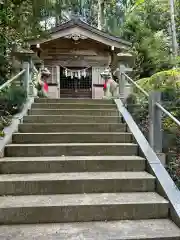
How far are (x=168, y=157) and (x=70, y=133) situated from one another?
162 centimetres

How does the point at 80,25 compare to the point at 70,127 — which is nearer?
the point at 70,127

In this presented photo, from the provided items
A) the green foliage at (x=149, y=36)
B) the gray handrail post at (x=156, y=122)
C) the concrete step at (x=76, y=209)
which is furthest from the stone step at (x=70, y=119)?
the green foliage at (x=149, y=36)

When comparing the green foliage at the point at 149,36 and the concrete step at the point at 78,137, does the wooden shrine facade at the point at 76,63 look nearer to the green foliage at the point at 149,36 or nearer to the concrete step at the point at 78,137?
the green foliage at the point at 149,36

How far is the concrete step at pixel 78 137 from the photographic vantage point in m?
4.55

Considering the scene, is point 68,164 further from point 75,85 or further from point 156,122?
point 75,85

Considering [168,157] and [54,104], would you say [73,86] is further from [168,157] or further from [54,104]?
[168,157]

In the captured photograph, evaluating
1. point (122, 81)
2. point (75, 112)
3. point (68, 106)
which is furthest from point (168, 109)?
point (68, 106)

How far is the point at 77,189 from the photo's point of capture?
3.33 meters

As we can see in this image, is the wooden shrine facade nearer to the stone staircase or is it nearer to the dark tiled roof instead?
the dark tiled roof

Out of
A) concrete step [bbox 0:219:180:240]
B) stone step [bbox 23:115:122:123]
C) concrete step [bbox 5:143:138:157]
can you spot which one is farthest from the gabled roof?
concrete step [bbox 0:219:180:240]

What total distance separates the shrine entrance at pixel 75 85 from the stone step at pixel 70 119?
538cm

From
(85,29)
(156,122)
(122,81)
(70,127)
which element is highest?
(85,29)

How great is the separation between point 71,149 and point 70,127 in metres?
0.86

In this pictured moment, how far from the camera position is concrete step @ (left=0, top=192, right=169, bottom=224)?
112 inches
